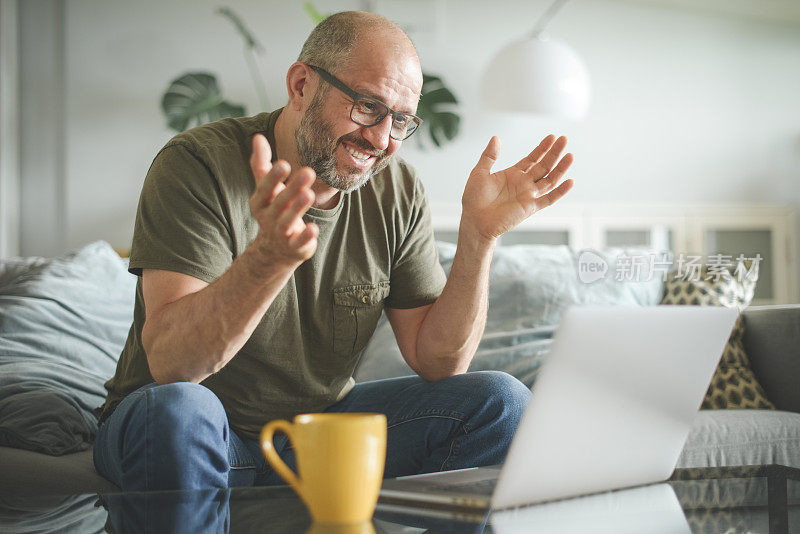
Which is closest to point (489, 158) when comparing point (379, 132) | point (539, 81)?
point (379, 132)

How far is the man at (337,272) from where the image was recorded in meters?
1.07

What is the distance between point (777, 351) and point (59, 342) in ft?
5.67

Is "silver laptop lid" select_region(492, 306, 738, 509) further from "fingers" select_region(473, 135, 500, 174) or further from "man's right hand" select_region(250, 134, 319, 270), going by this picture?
"fingers" select_region(473, 135, 500, 174)

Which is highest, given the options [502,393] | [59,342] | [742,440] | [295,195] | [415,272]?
[295,195]

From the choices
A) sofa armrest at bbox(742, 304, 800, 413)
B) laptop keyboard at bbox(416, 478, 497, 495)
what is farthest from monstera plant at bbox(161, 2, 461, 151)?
laptop keyboard at bbox(416, 478, 497, 495)

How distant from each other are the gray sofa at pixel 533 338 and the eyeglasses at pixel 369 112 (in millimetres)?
708

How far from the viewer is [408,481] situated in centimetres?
82

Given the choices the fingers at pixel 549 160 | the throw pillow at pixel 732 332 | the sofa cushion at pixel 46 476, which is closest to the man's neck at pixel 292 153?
the fingers at pixel 549 160

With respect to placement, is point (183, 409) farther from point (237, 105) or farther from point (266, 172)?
point (237, 105)

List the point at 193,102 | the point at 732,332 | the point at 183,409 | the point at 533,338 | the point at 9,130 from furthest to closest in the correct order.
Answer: the point at 193,102, the point at 9,130, the point at 732,332, the point at 533,338, the point at 183,409

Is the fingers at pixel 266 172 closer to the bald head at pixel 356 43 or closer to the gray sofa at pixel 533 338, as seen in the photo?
the bald head at pixel 356 43

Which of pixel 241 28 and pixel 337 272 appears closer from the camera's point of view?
pixel 337 272

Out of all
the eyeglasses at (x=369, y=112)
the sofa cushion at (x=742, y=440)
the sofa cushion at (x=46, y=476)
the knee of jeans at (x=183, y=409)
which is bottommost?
the sofa cushion at (x=742, y=440)

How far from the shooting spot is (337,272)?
Result: 129 cm
